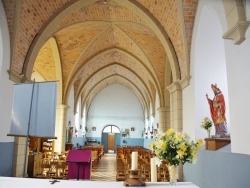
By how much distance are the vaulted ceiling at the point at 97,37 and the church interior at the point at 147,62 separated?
0.03 metres

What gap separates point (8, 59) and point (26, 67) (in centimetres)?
84

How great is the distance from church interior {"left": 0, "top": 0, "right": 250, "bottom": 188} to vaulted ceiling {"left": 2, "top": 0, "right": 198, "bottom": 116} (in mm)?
31

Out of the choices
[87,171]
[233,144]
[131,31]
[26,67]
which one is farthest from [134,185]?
[131,31]

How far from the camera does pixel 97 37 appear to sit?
40.4 ft

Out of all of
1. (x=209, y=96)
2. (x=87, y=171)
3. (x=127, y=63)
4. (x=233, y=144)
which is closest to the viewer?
(x=233, y=144)

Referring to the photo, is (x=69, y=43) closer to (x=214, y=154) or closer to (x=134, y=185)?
(x=214, y=154)

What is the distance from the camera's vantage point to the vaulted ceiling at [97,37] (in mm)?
7016

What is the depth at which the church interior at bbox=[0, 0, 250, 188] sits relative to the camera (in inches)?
152

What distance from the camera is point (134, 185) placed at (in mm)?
2383

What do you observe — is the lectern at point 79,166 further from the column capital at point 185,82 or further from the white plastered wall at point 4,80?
the column capital at point 185,82

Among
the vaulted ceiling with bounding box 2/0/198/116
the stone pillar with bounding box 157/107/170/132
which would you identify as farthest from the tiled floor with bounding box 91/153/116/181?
the vaulted ceiling with bounding box 2/0/198/116

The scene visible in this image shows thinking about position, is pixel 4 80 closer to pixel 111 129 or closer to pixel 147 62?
pixel 147 62

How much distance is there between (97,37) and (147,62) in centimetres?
281

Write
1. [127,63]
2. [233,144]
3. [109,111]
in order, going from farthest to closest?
[109,111], [127,63], [233,144]
